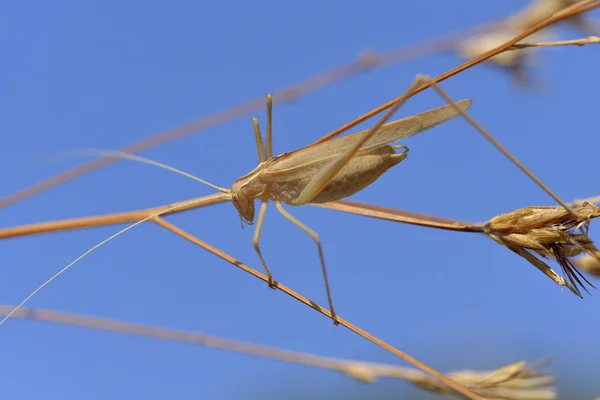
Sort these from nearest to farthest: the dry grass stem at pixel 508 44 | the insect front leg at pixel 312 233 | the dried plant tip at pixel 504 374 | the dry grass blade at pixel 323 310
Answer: the dry grass stem at pixel 508 44
the dry grass blade at pixel 323 310
the dried plant tip at pixel 504 374
the insect front leg at pixel 312 233

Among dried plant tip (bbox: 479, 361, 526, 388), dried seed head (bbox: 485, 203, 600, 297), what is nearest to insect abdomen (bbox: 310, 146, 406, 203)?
dried seed head (bbox: 485, 203, 600, 297)

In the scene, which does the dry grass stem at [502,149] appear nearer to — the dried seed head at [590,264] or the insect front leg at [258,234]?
the dried seed head at [590,264]

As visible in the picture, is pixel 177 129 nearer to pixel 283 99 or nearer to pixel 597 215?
pixel 283 99

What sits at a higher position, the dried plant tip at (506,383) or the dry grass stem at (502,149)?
the dry grass stem at (502,149)

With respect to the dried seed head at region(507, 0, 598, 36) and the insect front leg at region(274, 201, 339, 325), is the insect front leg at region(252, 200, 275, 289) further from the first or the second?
the dried seed head at region(507, 0, 598, 36)

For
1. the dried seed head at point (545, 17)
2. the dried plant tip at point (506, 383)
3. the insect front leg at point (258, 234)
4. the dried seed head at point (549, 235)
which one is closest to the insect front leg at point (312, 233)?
the insect front leg at point (258, 234)

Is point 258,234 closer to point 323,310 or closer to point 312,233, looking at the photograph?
point 312,233

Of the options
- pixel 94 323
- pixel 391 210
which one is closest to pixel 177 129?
pixel 94 323

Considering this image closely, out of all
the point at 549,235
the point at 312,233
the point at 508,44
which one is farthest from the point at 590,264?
the point at 312,233
